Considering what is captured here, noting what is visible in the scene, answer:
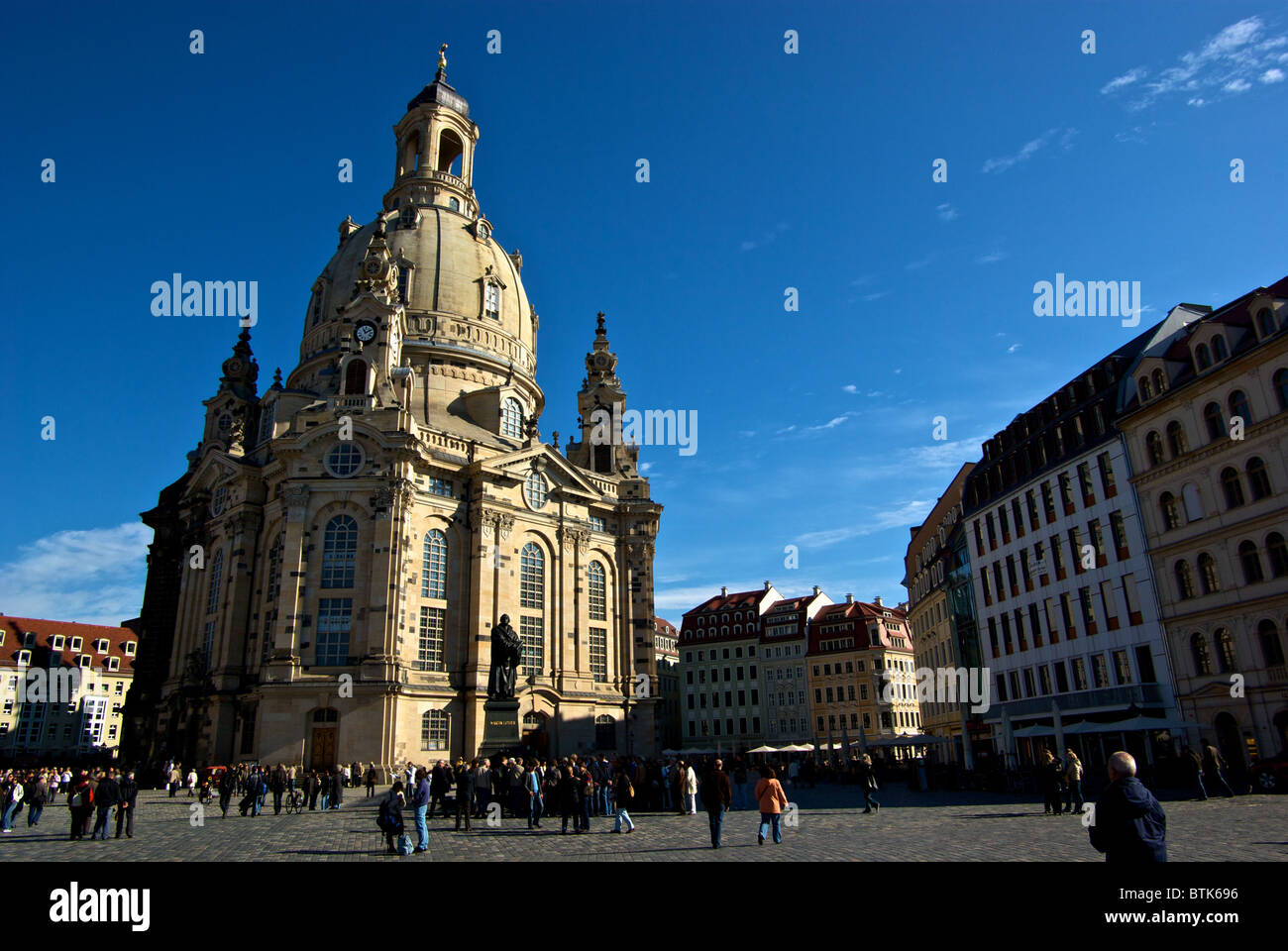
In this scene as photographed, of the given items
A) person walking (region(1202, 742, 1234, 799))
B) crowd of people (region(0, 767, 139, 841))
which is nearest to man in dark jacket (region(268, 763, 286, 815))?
crowd of people (region(0, 767, 139, 841))

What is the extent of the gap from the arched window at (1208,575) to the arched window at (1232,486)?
7.96 feet

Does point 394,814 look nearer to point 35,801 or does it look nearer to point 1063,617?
point 35,801

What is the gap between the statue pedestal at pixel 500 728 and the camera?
33531 millimetres

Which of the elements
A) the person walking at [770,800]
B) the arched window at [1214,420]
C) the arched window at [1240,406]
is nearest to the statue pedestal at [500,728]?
the person walking at [770,800]

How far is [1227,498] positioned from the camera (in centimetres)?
3538

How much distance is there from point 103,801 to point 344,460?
96.4 feet

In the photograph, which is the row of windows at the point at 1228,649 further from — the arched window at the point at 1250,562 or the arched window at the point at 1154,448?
the arched window at the point at 1154,448

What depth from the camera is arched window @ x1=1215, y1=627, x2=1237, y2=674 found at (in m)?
34.8

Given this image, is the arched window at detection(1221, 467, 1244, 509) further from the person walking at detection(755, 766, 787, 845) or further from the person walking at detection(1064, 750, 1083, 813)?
the person walking at detection(755, 766, 787, 845)

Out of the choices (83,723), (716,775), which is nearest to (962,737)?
(716,775)

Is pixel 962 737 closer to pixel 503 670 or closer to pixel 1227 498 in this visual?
pixel 1227 498

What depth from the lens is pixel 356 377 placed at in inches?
2183

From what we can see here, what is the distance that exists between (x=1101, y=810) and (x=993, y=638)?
48.9 m
